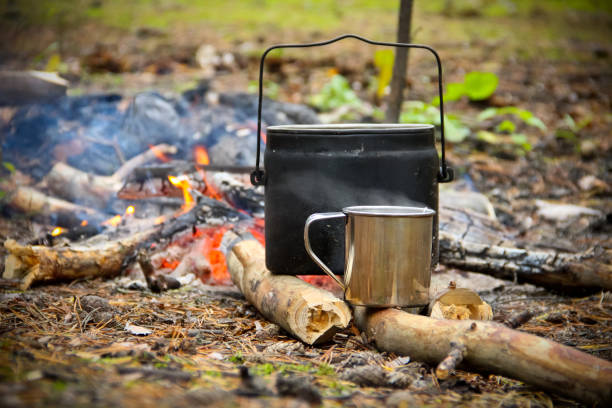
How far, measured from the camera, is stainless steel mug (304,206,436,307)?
2061 mm

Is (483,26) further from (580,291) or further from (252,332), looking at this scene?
(252,332)

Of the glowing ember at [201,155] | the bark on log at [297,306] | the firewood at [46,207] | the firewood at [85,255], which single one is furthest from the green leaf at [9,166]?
the bark on log at [297,306]

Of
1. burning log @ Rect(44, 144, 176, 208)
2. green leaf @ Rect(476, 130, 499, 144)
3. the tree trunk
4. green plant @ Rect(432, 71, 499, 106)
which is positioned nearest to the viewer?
burning log @ Rect(44, 144, 176, 208)

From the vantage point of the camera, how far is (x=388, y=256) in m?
2.07

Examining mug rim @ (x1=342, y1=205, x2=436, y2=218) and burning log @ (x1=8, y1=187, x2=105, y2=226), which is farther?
burning log @ (x1=8, y1=187, x2=105, y2=226)

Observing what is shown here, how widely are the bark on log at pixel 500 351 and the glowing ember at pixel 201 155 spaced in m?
2.78

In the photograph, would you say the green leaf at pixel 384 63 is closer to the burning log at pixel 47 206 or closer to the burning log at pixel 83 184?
the burning log at pixel 83 184

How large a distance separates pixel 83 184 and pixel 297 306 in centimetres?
251

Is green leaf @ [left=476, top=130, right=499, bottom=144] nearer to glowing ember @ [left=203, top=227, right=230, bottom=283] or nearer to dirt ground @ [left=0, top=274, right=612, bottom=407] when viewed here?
dirt ground @ [left=0, top=274, right=612, bottom=407]

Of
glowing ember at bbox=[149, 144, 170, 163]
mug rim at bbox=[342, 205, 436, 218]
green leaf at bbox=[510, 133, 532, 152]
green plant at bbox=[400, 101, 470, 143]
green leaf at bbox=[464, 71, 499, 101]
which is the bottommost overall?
mug rim at bbox=[342, 205, 436, 218]

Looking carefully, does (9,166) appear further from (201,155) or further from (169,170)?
(169,170)

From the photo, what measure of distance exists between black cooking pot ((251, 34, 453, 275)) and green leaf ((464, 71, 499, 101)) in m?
4.08

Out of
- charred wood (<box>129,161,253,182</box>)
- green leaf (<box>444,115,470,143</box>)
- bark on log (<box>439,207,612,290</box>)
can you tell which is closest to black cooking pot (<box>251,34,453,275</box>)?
bark on log (<box>439,207,612,290</box>)

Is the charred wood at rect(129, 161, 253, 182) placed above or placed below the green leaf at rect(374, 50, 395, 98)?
below
